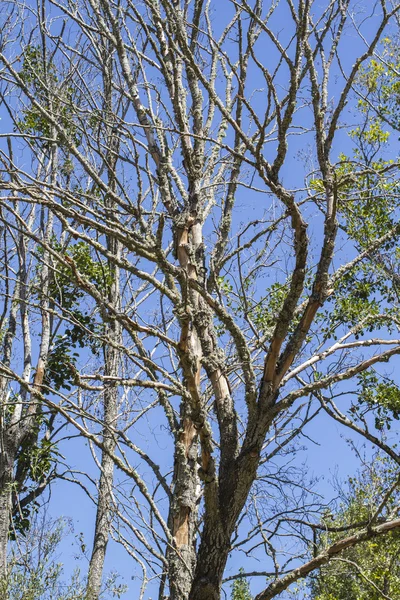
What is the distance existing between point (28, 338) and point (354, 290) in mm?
4524

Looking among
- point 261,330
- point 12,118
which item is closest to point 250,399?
point 261,330

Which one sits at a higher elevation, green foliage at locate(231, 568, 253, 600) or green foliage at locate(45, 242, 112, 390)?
green foliage at locate(45, 242, 112, 390)

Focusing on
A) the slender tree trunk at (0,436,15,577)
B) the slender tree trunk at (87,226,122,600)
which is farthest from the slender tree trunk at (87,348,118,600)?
the slender tree trunk at (0,436,15,577)

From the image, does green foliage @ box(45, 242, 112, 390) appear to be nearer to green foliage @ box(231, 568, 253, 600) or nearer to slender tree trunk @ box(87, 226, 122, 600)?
slender tree trunk @ box(87, 226, 122, 600)

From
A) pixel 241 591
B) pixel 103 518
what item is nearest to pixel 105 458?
pixel 103 518

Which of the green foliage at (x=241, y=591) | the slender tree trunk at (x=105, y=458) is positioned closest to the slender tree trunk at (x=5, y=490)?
the slender tree trunk at (x=105, y=458)

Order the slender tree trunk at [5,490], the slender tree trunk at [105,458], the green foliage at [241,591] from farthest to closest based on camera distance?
the green foliage at [241,591] < the slender tree trunk at [105,458] < the slender tree trunk at [5,490]

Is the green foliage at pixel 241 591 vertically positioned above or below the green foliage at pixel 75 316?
below

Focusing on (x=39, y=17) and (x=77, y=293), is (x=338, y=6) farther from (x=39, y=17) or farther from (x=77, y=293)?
(x=77, y=293)

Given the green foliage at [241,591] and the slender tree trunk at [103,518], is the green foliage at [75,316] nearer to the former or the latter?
the slender tree trunk at [103,518]

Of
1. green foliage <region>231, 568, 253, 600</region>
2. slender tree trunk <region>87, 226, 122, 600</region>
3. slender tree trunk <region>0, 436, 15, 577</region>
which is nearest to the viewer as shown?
slender tree trunk <region>0, 436, 15, 577</region>

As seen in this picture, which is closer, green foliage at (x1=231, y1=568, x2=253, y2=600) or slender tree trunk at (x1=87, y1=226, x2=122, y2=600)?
slender tree trunk at (x1=87, y1=226, x2=122, y2=600)

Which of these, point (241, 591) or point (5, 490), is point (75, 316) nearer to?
point (5, 490)

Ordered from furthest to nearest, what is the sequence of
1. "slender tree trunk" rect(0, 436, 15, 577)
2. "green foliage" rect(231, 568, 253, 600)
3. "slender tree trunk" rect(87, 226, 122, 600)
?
1. "green foliage" rect(231, 568, 253, 600)
2. "slender tree trunk" rect(87, 226, 122, 600)
3. "slender tree trunk" rect(0, 436, 15, 577)
